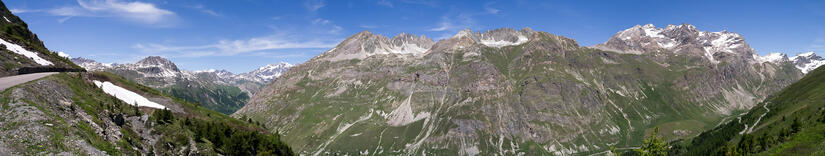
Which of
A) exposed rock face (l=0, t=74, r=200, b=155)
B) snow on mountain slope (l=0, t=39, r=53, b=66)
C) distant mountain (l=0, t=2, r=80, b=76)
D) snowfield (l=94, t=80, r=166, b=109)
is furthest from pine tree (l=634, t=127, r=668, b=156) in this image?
snow on mountain slope (l=0, t=39, r=53, b=66)

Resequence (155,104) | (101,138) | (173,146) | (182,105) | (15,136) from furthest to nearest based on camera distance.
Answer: (182,105)
(155,104)
(173,146)
(101,138)
(15,136)

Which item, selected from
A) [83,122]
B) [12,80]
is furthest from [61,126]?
[12,80]

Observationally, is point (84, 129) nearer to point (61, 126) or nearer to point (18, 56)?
point (61, 126)

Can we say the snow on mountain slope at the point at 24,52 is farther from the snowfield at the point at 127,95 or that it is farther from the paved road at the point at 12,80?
the paved road at the point at 12,80

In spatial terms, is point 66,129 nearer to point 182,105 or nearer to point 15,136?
point 15,136

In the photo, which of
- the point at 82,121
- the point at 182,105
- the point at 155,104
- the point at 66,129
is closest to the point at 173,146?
the point at 82,121

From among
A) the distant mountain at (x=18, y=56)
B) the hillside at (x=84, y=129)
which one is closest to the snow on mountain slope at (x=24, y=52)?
the distant mountain at (x=18, y=56)
